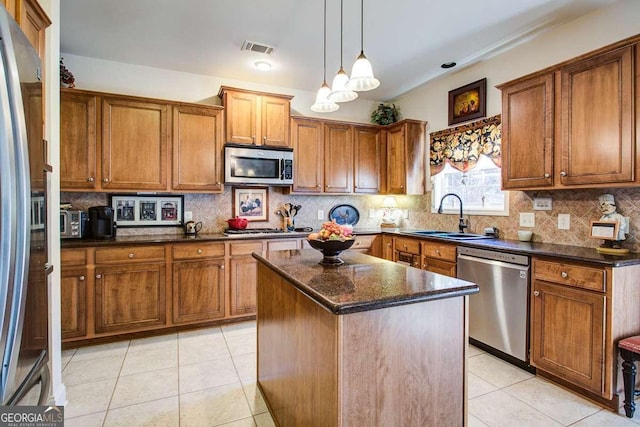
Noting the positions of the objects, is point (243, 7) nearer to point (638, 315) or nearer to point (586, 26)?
point (586, 26)

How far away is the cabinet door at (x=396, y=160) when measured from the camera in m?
4.36

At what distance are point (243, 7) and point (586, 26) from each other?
2.79 m

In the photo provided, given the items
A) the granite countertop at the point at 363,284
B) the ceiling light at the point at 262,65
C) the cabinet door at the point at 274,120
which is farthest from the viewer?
the cabinet door at the point at 274,120

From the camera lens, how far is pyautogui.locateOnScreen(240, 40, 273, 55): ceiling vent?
324cm

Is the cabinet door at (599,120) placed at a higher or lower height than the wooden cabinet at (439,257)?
higher

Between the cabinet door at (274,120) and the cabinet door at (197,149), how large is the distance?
50cm

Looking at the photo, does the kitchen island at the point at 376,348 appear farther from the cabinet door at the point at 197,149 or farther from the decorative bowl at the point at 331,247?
the cabinet door at the point at 197,149

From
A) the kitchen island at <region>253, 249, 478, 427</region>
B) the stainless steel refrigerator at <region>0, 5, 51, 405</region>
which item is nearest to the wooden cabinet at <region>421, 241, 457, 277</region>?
the kitchen island at <region>253, 249, 478, 427</region>

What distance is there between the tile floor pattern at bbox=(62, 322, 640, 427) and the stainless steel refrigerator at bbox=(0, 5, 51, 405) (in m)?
1.31

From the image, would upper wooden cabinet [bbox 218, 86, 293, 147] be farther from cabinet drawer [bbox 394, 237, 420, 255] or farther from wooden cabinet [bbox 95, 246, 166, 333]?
cabinet drawer [bbox 394, 237, 420, 255]

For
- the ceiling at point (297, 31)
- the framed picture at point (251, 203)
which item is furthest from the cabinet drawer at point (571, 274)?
the framed picture at point (251, 203)

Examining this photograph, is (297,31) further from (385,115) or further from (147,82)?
(385,115)

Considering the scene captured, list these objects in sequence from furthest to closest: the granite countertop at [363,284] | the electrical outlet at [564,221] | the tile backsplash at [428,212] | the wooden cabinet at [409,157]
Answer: the wooden cabinet at [409,157] → the electrical outlet at [564,221] → the tile backsplash at [428,212] → the granite countertop at [363,284]

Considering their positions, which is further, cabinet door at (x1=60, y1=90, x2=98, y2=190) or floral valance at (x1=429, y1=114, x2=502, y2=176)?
floral valance at (x1=429, y1=114, x2=502, y2=176)
